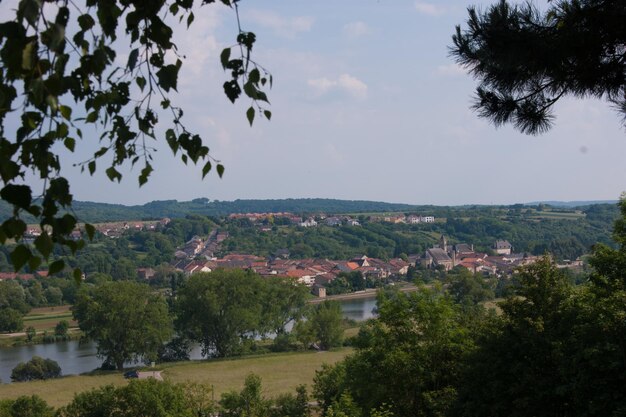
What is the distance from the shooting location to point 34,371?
1136 inches

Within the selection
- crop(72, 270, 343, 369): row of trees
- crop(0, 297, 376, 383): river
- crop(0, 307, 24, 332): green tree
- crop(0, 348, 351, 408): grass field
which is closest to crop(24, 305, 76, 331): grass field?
crop(0, 307, 24, 332): green tree

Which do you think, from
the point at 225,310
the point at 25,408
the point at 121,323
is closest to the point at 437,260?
the point at 225,310

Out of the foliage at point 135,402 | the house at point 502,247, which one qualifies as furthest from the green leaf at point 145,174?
the house at point 502,247

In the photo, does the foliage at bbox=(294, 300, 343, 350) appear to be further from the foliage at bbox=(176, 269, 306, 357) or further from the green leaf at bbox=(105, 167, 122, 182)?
the green leaf at bbox=(105, 167, 122, 182)

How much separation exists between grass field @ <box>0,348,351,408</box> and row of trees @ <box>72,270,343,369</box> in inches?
76.4

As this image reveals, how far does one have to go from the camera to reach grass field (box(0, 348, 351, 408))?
25.2 meters

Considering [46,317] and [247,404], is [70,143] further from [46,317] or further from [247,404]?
[46,317]

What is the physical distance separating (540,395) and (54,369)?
25946 millimetres

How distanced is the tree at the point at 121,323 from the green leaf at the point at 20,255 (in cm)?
3331

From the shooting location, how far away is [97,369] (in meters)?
32.5

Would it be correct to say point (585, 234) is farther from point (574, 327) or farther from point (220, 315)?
point (574, 327)

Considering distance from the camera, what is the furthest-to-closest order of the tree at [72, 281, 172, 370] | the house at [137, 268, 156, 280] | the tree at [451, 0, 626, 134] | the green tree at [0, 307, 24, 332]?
the house at [137, 268, 156, 280] < the green tree at [0, 307, 24, 332] < the tree at [72, 281, 172, 370] < the tree at [451, 0, 626, 134]

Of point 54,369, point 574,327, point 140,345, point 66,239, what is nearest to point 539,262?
point 574,327

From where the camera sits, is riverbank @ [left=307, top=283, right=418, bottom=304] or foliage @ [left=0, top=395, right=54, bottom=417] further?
riverbank @ [left=307, top=283, right=418, bottom=304]
